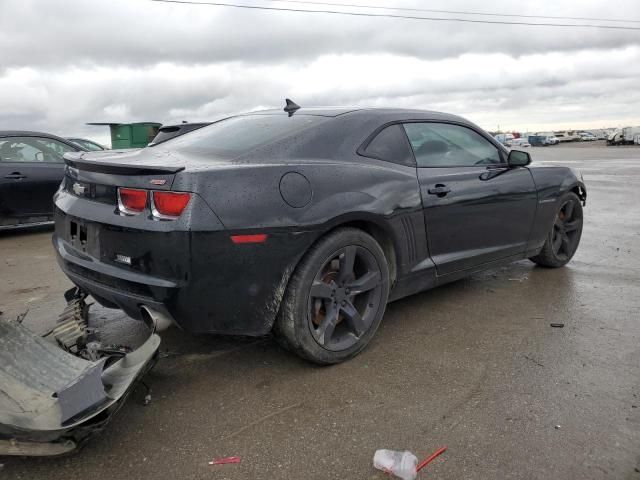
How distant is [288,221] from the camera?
2.81 metres

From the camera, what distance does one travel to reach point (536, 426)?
2545 mm

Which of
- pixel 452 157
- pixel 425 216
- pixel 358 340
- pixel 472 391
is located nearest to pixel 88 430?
pixel 358 340

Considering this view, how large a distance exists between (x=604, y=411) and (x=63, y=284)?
443 cm

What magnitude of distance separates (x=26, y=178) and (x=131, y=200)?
5.75 metres

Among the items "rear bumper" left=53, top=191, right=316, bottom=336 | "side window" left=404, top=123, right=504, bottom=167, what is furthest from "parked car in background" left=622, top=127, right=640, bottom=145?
"rear bumper" left=53, top=191, right=316, bottom=336

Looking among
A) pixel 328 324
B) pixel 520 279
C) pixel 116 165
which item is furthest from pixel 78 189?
pixel 520 279

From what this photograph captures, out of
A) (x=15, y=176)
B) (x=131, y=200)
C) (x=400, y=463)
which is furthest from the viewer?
(x=15, y=176)

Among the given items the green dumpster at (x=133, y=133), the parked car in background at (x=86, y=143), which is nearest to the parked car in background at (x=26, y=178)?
the parked car in background at (x=86, y=143)

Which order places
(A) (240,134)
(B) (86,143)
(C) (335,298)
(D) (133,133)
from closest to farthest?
(C) (335,298) → (A) (240,134) → (B) (86,143) → (D) (133,133)

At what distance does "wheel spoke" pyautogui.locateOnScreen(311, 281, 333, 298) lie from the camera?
9.82ft

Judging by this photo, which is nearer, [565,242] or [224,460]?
[224,460]

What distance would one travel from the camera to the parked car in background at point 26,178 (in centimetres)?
739

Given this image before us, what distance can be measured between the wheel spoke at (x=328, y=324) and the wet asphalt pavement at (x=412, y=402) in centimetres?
20

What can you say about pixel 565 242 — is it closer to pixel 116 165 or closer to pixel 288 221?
pixel 288 221
